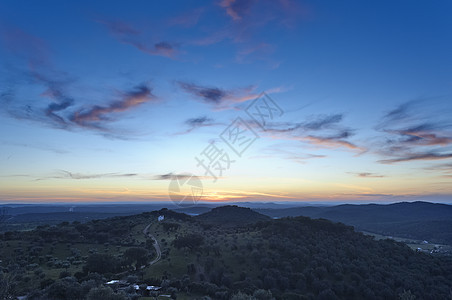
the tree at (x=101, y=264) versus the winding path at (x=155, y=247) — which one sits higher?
the tree at (x=101, y=264)

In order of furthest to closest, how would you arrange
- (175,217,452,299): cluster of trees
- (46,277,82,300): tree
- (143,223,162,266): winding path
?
(143,223,162,266): winding path
(175,217,452,299): cluster of trees
(46,277,82,300): tree

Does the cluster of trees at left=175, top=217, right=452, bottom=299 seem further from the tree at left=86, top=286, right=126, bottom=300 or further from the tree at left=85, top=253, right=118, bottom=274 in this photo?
the tree at left=86, top=286, right=126, bottom=300

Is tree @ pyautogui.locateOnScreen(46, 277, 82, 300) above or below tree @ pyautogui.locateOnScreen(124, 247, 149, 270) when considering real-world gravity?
above

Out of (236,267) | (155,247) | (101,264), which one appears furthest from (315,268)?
(101,264)

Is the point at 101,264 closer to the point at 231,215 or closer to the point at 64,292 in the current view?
the point at 64,292

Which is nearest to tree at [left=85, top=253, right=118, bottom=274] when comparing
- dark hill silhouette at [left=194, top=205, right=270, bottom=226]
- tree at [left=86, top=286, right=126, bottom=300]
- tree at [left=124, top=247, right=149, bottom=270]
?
tree at [left=124, top=247, right=149, bottom=270]

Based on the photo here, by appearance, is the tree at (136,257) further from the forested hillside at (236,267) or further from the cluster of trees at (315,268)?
the cluster of trees at (315,268)

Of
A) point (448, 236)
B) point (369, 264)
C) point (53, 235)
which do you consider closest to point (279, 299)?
point (369, 264)

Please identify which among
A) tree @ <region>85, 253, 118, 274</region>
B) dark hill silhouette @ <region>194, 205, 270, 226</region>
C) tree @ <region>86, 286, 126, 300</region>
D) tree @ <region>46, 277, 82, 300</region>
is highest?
tree @ <region>86, 286, 126, 300</region>

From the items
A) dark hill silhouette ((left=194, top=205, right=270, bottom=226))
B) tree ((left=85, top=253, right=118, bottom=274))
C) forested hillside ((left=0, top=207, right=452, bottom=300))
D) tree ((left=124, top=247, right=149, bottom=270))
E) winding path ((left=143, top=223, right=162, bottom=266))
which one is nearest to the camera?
forested hillside ((left=0, top=207, right=452, bottom=300))

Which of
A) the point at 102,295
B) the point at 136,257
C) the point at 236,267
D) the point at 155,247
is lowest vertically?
the point at 236,267

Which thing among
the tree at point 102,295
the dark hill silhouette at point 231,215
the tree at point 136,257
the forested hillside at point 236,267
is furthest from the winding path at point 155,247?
the dark hill silhouette at point 231,215

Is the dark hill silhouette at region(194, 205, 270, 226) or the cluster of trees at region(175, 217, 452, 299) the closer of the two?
the cluster of trees at region(175, 217, 452, 299)
